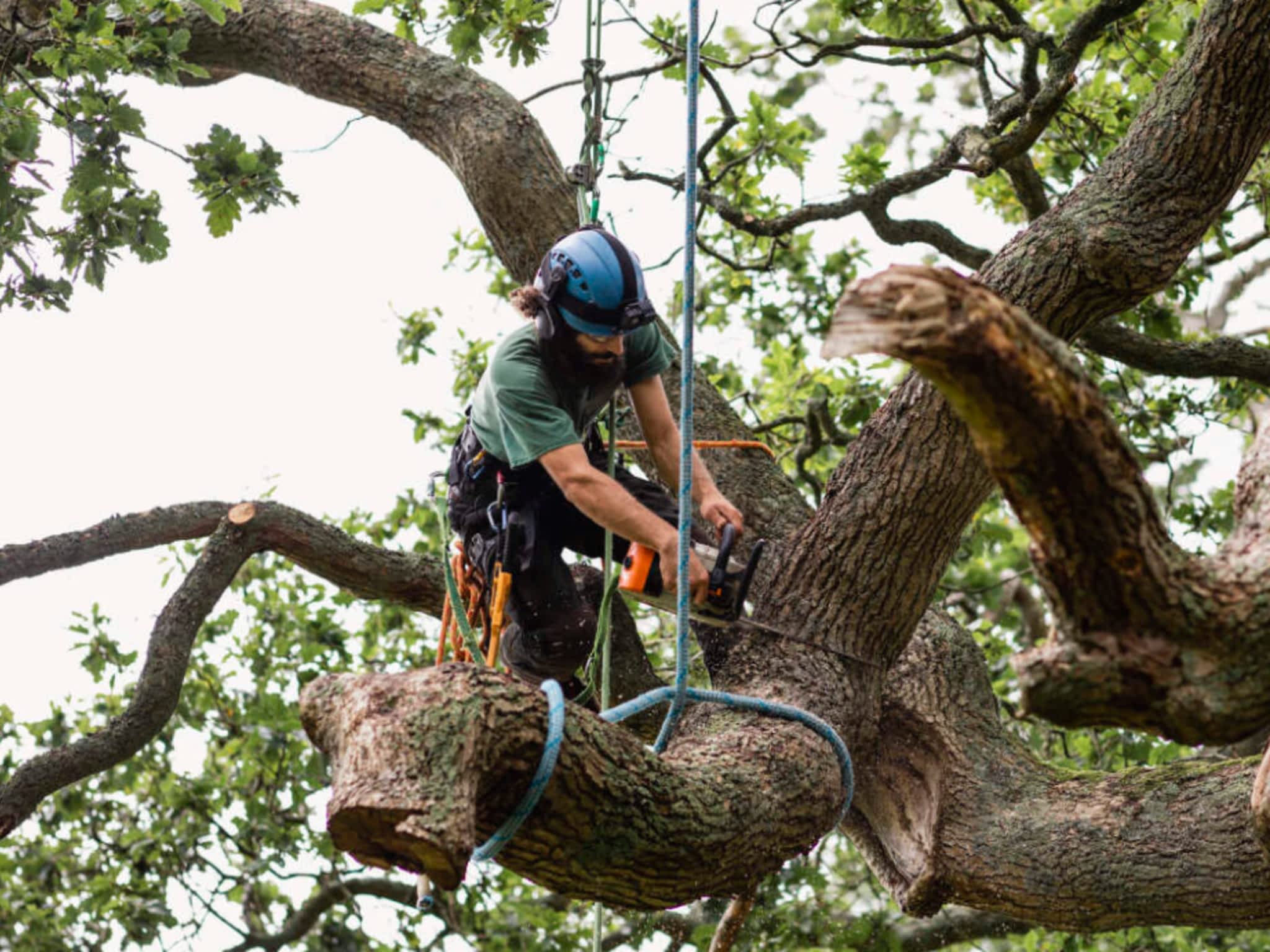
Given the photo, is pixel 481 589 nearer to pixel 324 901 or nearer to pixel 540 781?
pixel 540 781

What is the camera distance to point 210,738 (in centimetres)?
759

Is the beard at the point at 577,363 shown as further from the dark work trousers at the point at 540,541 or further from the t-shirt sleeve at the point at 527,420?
the dark work trousers at the point at 540,541

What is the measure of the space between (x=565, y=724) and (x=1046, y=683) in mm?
896

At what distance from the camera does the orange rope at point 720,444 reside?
4.59 meters

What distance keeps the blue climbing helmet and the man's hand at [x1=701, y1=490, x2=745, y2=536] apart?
525 mm

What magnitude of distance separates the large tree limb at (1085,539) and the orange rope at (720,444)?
2.34 meters

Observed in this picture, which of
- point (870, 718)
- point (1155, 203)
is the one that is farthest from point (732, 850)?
point (1155, 203)

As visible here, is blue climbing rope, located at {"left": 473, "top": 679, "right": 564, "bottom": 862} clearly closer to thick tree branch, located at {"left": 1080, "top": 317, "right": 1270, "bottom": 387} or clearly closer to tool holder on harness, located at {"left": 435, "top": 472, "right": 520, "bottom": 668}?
tool holder on harness, located at {"left": 435, "top": 472, "right": 520, "bottom": 668}

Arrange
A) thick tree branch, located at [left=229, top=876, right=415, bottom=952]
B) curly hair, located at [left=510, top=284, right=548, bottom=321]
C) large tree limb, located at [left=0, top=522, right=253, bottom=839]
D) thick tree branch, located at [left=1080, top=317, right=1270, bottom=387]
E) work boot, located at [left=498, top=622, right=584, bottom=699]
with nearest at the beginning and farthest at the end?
curly hair, located at [left=510, top=284, right=548, bottom=321] → work boot, located at [left=498, top=622, right=584, bottom=699] → large tree limb, located at [left=0, top=522, right=253, bottom=839] → thick tree branch, located at [left=1080, top=317, right=1270, bottom=387] → thick tree branch, located at [left=229, top=876, right=415, bottom=952]

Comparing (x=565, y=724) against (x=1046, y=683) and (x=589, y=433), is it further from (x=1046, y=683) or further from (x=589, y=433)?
(x=589, y=433)

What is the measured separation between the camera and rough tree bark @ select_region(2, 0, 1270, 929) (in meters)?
2.91

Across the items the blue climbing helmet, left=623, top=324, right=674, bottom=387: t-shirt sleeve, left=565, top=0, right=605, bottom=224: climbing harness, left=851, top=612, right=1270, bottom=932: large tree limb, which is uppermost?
left=565, top=0, right=605, bottom=224: climbing harness

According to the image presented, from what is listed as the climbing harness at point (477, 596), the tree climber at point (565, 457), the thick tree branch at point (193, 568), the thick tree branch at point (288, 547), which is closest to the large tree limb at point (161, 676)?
the thick tree branch at point (193, 568)

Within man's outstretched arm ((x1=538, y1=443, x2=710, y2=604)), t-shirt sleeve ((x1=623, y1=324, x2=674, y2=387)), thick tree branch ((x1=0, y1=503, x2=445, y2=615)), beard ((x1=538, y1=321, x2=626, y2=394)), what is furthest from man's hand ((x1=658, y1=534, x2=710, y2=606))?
thick tree branch ((x1=0, y1=503, x2=445, y2=615))
